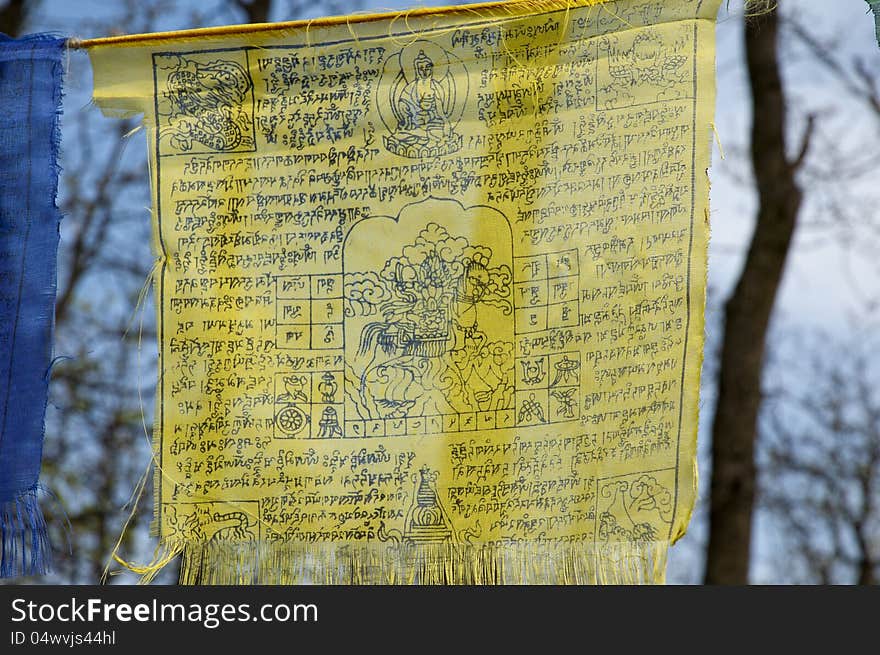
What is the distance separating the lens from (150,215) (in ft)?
8.23

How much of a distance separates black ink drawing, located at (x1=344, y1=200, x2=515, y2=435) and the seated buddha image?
0.14 metres

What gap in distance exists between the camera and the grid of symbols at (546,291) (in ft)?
7.52

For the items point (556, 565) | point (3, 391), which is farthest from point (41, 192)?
point (556, 565)

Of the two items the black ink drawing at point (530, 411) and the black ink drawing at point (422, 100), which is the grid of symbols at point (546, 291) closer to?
the black ink drawing at point (530, 411)

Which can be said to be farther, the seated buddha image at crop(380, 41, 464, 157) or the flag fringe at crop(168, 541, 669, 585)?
the seated buddha image at crop(380, 41, 464, 157)

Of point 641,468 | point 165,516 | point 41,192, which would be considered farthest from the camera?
point 41,192

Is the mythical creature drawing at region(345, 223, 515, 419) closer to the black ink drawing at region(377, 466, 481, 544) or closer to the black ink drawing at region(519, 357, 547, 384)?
the black ink drawing at region(519, 357, 547, 384)

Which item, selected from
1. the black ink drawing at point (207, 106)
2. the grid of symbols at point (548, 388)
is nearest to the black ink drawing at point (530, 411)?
the grid of symbols at point (548, 388)

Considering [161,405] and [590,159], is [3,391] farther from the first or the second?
[590,159]

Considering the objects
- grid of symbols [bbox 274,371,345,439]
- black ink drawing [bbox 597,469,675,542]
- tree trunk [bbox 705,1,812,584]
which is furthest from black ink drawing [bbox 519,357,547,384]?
tree trunk [bbox 705,1,812,584]

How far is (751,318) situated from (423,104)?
304cm

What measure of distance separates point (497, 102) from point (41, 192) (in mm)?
1042

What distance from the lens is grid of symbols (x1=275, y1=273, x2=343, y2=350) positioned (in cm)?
240

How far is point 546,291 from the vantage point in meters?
2.31
